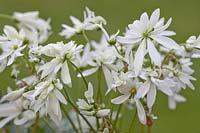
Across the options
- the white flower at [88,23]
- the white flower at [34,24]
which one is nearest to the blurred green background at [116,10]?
the white flower at [34,24]

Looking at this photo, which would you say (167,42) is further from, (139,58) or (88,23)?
(88,23)

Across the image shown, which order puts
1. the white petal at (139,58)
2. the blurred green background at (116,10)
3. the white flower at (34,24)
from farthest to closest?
the blurred green background at (116,10), the white flower at (34,24), the white petal at (139,58)

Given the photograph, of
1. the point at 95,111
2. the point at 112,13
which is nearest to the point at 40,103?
the point at 95,111

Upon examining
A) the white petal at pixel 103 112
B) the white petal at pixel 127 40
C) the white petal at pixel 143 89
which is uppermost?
the white petal at pixel 127 40

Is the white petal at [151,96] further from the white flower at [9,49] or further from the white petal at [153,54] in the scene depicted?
the white flower at [9,49]

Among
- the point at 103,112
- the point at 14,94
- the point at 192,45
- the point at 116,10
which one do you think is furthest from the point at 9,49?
the point at 116,10

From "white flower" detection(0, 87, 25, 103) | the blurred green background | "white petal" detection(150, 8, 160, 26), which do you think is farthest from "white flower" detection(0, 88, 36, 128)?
the blurred green background

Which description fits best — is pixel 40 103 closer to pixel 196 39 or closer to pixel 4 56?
pixel 4 56
